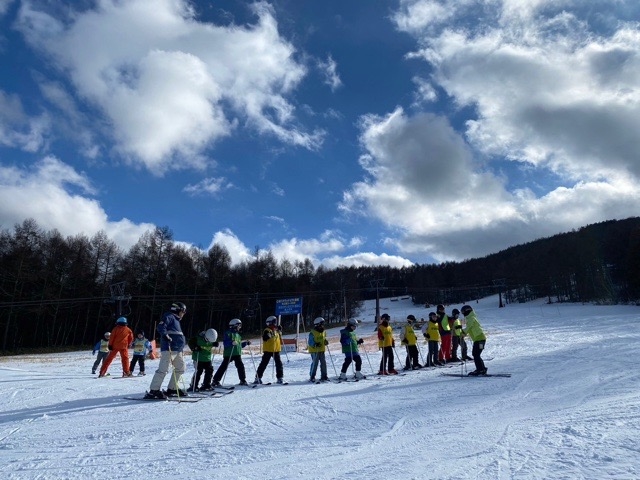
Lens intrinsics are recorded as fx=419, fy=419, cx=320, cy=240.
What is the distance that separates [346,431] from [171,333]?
478 cm

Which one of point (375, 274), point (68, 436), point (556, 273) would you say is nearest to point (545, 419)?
point (68, 436)

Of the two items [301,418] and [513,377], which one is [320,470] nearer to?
[301,418]

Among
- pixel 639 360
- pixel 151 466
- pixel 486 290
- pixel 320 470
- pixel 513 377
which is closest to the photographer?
pixel 320 470

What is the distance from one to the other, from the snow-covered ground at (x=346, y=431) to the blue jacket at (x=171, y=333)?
1.16 m

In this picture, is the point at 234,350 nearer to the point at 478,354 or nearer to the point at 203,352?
the point at 203,352

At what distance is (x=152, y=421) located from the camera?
22.3 feet

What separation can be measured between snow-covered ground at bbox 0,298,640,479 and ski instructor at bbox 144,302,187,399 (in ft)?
1.79

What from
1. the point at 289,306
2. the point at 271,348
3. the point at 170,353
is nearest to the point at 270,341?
the point at 271,348

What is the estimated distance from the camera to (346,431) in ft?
19.2

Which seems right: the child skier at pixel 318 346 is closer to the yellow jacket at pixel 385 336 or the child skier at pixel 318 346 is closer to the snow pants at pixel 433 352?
the yellow jacket at pixel 385 336

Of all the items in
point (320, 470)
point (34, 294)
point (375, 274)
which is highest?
point (375, 274)

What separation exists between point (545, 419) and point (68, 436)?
674cm

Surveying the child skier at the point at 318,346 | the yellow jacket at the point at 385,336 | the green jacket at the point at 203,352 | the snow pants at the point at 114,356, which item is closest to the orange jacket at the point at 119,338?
the snow pants at the point at 114,356

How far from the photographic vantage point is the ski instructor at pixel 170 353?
8867mm
